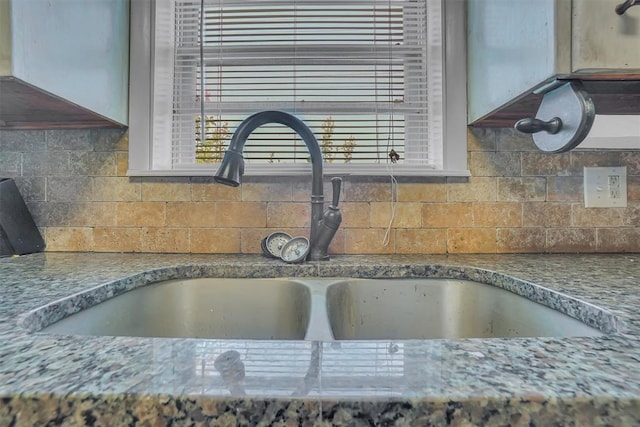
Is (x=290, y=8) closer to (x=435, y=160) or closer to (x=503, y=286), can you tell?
(x=435, y=160)

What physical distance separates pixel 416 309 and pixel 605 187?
2.68ft

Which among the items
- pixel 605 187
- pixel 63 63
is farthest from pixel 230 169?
pixel 605 187

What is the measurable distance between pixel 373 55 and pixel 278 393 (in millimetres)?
1231

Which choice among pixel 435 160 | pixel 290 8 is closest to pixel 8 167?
pixel 290 8

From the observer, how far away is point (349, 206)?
1.14 m

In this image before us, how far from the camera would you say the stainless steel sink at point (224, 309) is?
0.86 meters

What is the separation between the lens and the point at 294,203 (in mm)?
1143

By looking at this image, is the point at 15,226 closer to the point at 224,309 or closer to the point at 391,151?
the point at 224,309

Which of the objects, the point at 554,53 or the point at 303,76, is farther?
the point at 303,76

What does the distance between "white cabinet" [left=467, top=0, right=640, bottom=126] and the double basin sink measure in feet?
1.66

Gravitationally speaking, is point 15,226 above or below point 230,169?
below

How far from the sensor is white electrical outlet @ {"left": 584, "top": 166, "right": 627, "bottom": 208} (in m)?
1.13

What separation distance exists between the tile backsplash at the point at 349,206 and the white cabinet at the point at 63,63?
0.48 feet

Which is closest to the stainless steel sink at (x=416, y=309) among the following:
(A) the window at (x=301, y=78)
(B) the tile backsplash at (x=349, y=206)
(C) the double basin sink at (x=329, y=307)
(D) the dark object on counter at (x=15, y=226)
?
(C) the double basin sink at (x=329, y=307)
